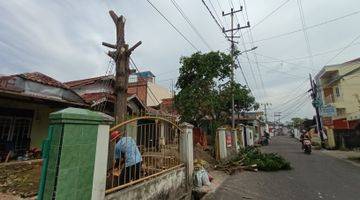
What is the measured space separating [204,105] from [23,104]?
1147cm

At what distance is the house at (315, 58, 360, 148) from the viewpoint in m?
24.3

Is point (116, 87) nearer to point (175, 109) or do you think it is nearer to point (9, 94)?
point (9, 94)

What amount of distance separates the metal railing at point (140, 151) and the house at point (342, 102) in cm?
2018

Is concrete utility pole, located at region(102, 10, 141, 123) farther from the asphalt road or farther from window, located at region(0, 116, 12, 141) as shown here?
window, located at region(0, 116, 12, 141)

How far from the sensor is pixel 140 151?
6230 mm

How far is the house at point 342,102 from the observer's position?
24312 mm

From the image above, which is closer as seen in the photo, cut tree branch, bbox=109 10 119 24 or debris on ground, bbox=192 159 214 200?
cut tree branch, bbox=109 10 119 24

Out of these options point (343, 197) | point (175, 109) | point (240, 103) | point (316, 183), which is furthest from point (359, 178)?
point (240, 103)

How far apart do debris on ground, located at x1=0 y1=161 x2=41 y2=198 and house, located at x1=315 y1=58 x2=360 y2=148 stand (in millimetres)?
23211

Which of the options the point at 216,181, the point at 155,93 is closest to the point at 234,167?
the point at 216,181

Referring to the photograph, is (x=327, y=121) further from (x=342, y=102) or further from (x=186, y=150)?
(x=186, y=150)

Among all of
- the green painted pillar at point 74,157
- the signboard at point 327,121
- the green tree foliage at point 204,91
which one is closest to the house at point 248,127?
the green tree foliage at point 204,91

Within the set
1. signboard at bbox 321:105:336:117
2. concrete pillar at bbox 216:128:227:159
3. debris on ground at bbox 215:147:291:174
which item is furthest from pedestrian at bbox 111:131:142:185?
signboard at bbox 321:105:336:117

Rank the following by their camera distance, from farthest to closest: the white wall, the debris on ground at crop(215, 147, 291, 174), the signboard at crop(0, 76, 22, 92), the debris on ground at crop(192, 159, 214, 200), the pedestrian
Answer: the white wall → the debris on ground at crop(215, 147, 291, 174) → the signboard at crop(0, 76, 22, 92) → the debris on ground at crop(192, 159, 214, 200) → the pedestrian
